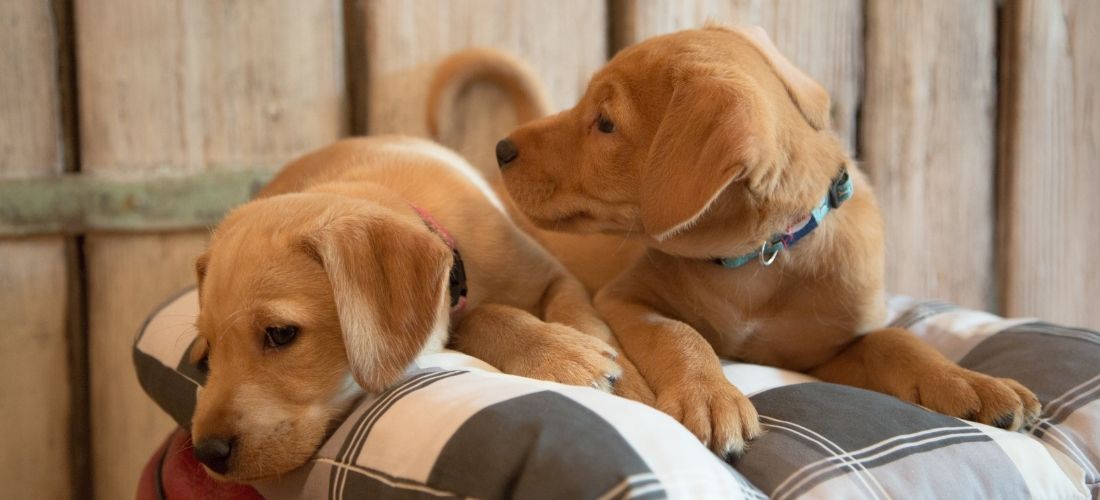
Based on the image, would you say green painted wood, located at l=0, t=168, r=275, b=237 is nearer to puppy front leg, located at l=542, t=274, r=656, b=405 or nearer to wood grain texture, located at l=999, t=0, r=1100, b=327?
puppy front leg, located at l=542, t=274, r=656, b=405

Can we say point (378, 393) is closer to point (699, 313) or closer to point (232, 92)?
point (699, 313)

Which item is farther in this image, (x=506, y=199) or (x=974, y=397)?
(x=506, y=199)

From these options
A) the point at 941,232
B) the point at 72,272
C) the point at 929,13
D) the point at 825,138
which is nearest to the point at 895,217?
the point at 941,232

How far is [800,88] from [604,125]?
0.46 m

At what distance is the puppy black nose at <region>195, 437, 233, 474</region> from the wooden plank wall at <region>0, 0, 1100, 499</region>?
135 cm

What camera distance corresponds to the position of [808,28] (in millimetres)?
3057

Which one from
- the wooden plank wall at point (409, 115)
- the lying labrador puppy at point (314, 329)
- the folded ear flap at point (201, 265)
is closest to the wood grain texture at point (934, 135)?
the wooden plank wall at point (409, 115)

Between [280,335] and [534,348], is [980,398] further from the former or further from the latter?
[280,335]

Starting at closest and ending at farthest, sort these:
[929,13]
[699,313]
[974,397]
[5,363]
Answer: [974,397] < [699,313] < [5,363] < [929,13]

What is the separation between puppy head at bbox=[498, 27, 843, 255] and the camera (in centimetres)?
167

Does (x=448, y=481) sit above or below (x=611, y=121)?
below

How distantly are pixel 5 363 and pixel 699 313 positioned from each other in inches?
82.3

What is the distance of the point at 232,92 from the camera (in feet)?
9.04

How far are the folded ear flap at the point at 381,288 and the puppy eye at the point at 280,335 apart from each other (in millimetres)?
109
